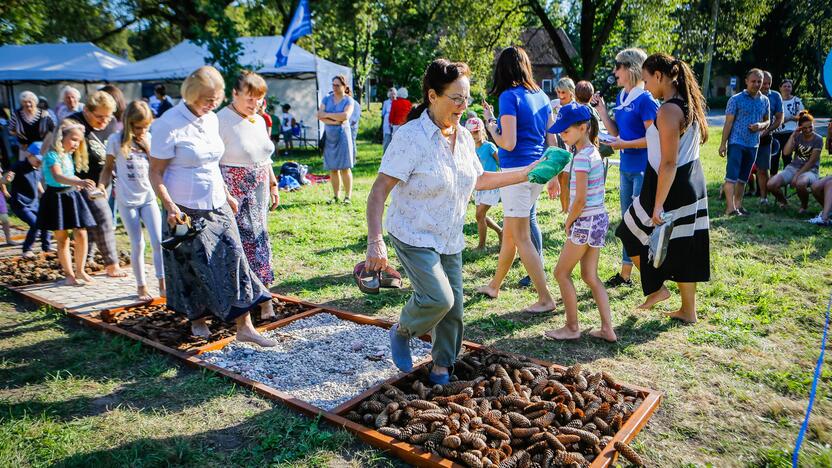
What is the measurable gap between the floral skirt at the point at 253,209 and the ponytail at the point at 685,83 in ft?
11.1

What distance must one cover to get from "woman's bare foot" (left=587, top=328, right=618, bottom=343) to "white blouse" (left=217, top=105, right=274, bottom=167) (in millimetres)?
3211

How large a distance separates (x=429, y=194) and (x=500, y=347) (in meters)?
1.76

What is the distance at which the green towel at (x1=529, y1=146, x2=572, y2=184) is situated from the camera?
3566 millimetres

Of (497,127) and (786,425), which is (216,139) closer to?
(497,127)

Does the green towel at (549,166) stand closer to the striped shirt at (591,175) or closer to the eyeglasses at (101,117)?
the striped shirt at (591,175)

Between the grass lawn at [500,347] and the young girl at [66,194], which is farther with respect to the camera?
the young girl at [66,194]

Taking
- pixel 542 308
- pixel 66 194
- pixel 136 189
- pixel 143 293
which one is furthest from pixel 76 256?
pixel 542 308

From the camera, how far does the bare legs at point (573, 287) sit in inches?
171

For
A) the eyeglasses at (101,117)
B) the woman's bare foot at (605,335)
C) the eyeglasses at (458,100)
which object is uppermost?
the eyeglasses at (101,117)

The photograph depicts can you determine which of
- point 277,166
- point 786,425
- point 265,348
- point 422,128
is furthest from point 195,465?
point 277,166

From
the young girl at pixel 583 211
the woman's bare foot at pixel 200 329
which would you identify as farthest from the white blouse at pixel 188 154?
the young girl at pixel 583 211

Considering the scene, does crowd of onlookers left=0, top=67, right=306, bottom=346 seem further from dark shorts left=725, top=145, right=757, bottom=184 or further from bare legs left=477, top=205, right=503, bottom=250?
dark shorts left=725, top=145, right=757, bottom=184

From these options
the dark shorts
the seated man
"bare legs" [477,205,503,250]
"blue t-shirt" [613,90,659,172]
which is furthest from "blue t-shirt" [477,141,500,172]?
the seated man

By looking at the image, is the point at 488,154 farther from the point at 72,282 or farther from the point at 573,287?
the point at 72,282
